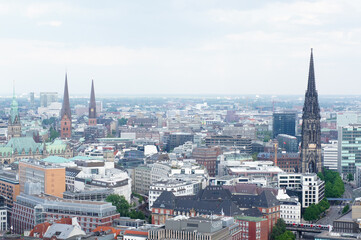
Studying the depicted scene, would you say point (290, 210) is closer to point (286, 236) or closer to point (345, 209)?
point (345, 209)

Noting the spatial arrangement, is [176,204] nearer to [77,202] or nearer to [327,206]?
[77,202]

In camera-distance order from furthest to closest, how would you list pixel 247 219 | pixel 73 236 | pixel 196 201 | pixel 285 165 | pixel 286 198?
pixel 285 165, pixel 286 198, pixel 196 201, pixel 247 219, pixel 73 236

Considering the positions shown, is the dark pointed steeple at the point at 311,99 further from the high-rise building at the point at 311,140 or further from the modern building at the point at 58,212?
the modern building at the point at 58,212

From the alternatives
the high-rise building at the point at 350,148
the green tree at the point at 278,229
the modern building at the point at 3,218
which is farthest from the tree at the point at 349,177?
the modern building at the point at 3,218

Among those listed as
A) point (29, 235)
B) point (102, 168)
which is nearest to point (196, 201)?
point (29, 235)

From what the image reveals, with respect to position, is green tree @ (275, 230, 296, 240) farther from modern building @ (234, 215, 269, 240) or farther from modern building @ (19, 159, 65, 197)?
modern building @ (19, 159, 65, 197)

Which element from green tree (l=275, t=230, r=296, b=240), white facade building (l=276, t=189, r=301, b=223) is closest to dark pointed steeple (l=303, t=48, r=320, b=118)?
white facade building (l=276, t=189, r=301, b=223)
